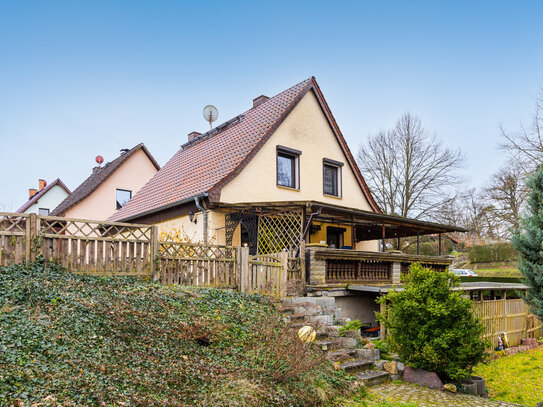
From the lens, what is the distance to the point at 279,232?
13734 millimetres

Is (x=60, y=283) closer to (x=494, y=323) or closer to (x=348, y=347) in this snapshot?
(x=348, y=347)

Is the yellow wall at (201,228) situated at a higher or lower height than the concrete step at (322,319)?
higher

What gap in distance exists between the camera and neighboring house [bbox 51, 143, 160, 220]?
26.0 m

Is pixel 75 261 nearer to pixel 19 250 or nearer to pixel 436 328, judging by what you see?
pixel 19 250

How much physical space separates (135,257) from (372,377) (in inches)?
217

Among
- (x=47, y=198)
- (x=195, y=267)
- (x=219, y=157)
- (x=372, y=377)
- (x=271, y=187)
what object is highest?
(x=47, y=198)

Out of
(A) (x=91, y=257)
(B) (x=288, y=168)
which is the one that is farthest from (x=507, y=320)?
(A) (x=91, y=257)

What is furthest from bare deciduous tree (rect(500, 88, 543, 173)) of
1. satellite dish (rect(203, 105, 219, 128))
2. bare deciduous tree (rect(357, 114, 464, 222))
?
satellite dish (rect(203, 105, 219, 128))

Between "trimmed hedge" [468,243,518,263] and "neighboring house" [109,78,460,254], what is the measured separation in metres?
18.7

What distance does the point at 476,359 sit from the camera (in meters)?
8.01

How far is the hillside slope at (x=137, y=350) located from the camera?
491 cm

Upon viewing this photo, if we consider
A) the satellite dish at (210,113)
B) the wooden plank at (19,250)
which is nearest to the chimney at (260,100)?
the satellite dish at (210,113)

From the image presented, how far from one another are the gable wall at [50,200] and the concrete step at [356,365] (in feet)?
115

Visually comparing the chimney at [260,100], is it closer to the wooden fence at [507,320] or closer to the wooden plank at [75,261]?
the wooden fence at [507,320]
